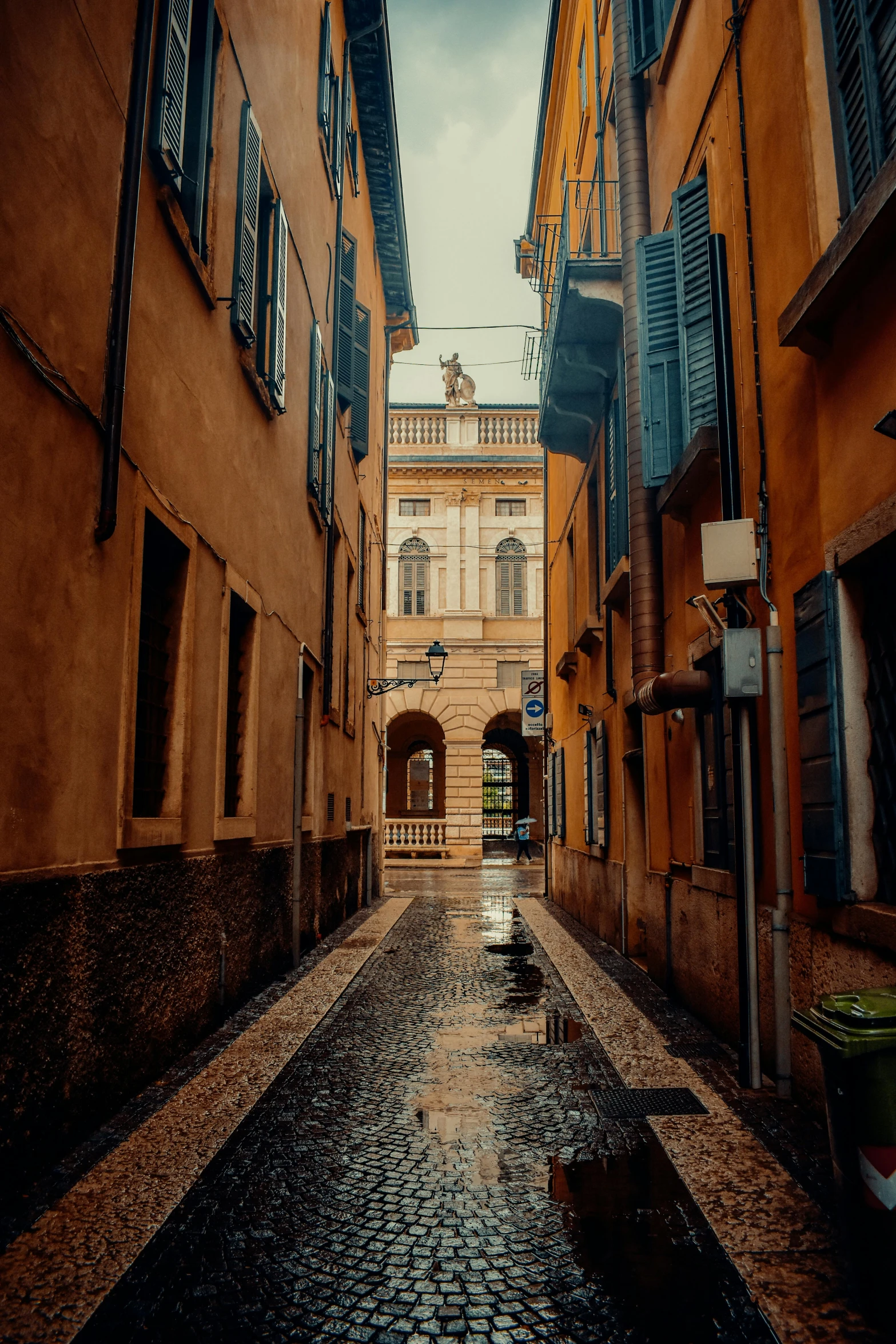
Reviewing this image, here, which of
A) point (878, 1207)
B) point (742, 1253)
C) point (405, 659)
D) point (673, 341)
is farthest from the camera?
point (405, 659)

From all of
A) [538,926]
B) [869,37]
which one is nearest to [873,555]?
[869,37]

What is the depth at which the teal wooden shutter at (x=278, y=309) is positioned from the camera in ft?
26.9

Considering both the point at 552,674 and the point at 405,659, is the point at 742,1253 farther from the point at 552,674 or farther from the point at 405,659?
the point at 405,659

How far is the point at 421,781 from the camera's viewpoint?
37500mm

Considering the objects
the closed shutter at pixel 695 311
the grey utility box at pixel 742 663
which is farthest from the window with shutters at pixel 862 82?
the closed shutter at pixel 695 311

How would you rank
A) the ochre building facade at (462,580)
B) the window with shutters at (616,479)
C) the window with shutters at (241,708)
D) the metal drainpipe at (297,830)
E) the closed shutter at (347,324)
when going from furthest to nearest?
the ochre building facade at (462,580), the closed shutter at (347,324), the window with shutters at (616,479), the metal drainpipe at (297,830), the window with shutters at (241,708)

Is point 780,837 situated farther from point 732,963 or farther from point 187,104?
point 187,104

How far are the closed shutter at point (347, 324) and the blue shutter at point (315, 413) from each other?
2.53m

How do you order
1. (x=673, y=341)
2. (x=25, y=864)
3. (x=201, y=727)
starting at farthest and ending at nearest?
(x=673, y=341) < (x=201, y=727) < (x=25, y=864)

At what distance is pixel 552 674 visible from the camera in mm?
18438

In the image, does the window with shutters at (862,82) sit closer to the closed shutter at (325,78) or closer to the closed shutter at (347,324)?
the closed shutter at (325,78)

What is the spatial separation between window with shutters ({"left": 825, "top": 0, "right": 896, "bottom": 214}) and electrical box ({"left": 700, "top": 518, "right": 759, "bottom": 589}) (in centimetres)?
157

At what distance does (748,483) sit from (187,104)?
4302 mm

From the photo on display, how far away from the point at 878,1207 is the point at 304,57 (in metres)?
11.4
